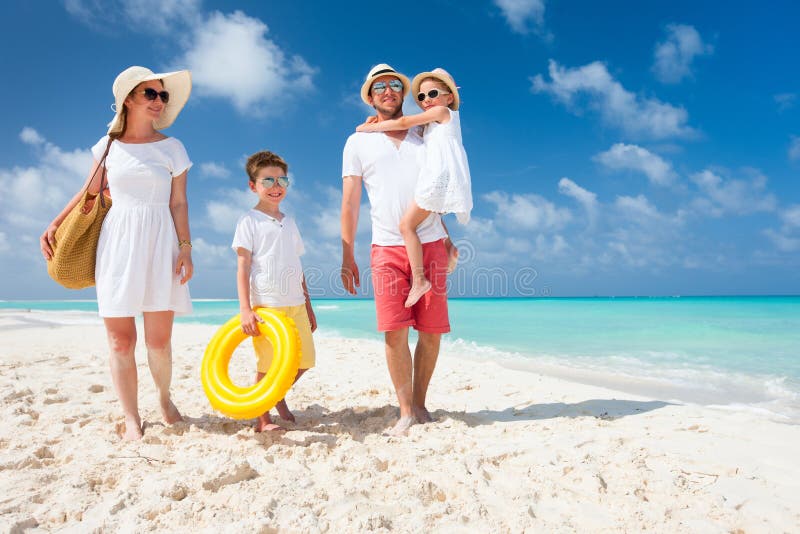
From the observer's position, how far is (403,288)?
3.01 m

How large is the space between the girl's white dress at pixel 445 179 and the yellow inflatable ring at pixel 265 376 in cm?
109

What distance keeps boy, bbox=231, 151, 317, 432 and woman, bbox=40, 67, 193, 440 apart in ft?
1.27

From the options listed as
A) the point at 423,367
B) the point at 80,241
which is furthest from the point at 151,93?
the point at 423,367

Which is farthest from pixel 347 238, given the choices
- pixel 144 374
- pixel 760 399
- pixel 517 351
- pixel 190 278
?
pixel 517 351

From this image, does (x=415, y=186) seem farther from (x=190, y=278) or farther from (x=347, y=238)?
(x=190, y=278)

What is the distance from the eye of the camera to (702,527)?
1.85 metres

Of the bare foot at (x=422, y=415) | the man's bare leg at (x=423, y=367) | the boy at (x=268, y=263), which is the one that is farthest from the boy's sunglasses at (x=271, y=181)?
the bare foot at (x=422, y=415)

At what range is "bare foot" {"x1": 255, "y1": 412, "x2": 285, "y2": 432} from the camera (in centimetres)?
295

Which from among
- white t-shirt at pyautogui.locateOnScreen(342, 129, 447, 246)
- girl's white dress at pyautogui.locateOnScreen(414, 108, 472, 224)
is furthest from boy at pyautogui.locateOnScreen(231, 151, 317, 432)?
girl's white dress at pyautogui.locateOnScreen(414, 108, 472, 224)

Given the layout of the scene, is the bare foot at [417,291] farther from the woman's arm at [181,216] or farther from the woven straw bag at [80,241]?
the woven straw bag at [80,241]

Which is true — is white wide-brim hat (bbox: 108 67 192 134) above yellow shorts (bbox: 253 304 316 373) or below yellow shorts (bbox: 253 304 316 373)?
above

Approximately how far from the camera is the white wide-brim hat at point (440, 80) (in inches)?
121

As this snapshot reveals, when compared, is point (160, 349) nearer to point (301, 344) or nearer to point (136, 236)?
point (136, 236)

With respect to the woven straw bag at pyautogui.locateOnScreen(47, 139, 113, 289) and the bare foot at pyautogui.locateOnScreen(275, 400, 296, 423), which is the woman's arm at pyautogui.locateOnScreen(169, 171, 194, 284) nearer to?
the woven straw bag at pyautogui.locateOnScreen(47, 139, 113, 289)
